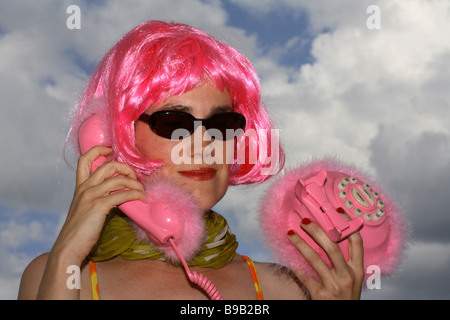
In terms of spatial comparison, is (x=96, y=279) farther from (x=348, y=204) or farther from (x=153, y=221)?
(x=348, y=204)

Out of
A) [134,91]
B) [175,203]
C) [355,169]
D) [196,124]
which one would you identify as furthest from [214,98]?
[355,169]

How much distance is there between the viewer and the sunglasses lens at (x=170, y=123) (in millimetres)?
3785

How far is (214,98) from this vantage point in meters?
3.98

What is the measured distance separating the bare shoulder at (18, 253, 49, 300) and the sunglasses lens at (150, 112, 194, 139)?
1.25 meters

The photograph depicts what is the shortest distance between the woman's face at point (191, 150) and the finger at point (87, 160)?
0.96 ft

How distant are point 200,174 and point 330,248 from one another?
1.07 m

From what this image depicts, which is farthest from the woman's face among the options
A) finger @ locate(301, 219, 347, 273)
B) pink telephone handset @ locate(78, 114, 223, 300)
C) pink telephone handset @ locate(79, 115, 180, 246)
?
finger @ locate(301, 219, 347, 273)

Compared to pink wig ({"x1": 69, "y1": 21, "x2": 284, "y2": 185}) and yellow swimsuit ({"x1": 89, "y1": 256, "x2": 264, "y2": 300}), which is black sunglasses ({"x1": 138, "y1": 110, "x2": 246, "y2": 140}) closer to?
pink wig ({"x1": 69, "y1": 21, "x2": 284, "y2": 185})

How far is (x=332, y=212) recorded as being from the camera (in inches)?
136

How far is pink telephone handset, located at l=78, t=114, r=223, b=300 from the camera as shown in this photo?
351 centimetres

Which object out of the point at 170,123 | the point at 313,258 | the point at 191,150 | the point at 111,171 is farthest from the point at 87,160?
the point at 313,258
